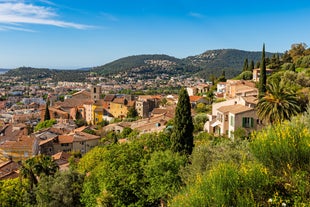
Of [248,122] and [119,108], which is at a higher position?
[248,122]

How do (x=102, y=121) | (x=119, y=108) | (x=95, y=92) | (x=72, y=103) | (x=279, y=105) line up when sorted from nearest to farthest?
1. (x=279, y=105)
2. (x=102, y=121)
3. (x=119, y=108)
4. (x=95, y=92)
5. (x=72, y=103)

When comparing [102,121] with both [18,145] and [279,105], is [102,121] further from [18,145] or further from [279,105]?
[279,105]

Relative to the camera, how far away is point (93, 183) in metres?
20.2

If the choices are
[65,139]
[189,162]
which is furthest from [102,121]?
[189,162]

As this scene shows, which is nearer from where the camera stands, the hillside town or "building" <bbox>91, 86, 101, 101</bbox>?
the hillside town

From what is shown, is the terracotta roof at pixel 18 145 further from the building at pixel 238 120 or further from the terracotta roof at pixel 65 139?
the building at pixel 238 120

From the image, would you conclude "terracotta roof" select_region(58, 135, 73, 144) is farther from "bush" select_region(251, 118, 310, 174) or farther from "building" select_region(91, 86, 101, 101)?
"building" select_region(91, 86, 101, 101)

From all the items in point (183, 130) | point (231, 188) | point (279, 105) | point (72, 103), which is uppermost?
point (279, 105)

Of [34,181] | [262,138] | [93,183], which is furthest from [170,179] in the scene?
[34,181]

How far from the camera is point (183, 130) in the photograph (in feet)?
70.0

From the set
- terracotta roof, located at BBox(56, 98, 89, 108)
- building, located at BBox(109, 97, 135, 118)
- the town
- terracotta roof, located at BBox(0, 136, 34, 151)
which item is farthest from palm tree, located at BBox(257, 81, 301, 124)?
terracotta roof, located at BBox(56, 98, 89, 108)

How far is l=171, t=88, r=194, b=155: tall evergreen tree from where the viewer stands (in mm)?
20953

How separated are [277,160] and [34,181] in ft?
72.1

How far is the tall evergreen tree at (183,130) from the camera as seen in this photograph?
2095 centimetres
